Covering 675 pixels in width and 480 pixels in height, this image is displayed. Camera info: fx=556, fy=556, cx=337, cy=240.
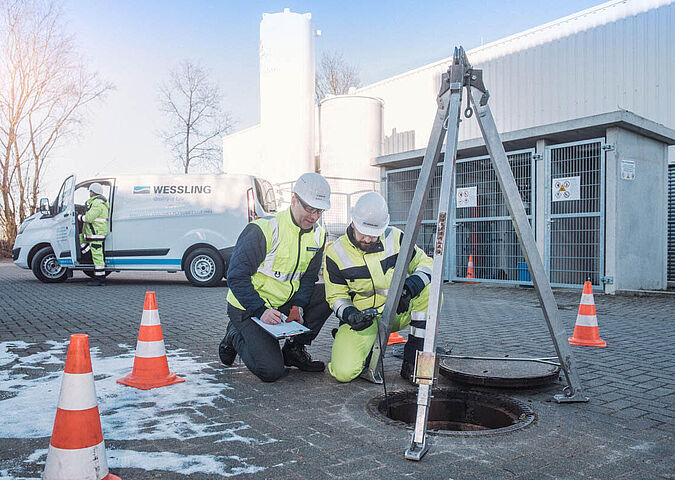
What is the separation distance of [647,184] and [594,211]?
123 cm

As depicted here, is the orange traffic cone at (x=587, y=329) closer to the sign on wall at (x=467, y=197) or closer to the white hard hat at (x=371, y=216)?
the white hard hat at (x=371, y=216)

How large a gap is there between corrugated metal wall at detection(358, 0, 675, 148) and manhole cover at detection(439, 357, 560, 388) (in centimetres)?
1078

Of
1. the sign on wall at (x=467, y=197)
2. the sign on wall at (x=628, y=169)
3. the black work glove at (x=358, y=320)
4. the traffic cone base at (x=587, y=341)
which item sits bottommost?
the traffic cone base at (x=587, y=341)

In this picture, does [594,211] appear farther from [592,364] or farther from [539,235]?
[592,364]

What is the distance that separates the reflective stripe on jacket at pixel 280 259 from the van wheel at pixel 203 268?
7.14m

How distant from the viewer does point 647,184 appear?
9.95m

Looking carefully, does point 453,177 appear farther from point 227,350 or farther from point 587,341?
point 587,341

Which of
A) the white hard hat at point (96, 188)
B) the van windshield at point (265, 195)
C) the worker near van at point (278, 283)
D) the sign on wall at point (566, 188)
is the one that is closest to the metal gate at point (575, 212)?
the sign on wall at point (566, 188)

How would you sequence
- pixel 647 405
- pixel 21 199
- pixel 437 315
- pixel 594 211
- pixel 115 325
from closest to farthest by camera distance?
1. pixel 437 315
2. pixel 647 405
3. pixel 115 325
4. pixel 594 211
5. pixel 21 199

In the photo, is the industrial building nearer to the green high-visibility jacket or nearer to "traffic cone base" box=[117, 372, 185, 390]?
the green high-visibility jacket

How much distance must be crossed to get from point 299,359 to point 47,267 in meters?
9.66

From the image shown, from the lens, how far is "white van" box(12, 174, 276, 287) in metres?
11.3

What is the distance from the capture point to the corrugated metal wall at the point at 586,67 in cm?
1252

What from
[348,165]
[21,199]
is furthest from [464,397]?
[21,199]
